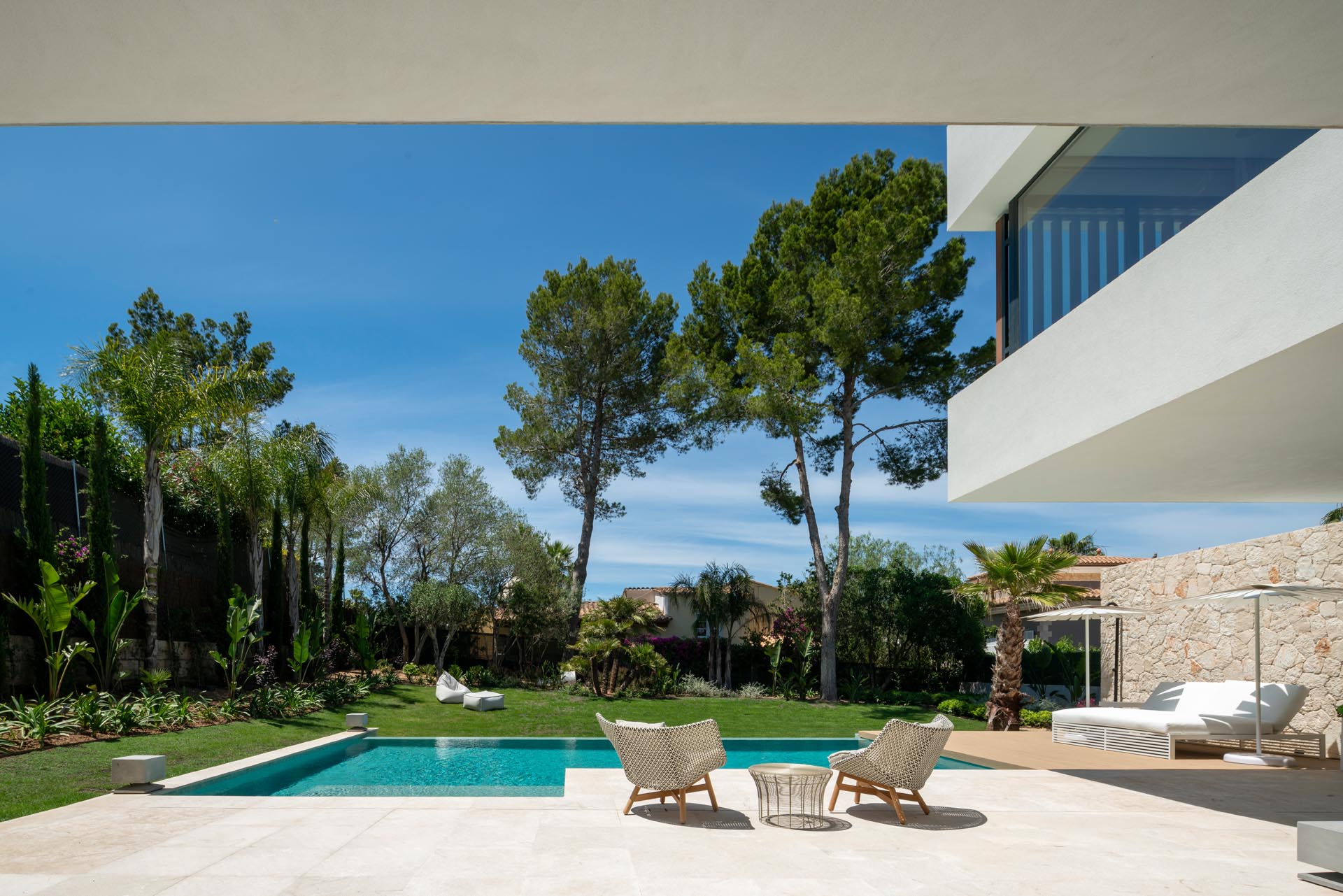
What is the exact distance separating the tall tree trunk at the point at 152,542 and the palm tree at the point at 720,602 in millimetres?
12778

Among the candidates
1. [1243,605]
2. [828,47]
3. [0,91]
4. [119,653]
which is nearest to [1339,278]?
[828,47]

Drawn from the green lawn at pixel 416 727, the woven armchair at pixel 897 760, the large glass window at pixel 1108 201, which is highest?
the large glass window at pixel 1108 201

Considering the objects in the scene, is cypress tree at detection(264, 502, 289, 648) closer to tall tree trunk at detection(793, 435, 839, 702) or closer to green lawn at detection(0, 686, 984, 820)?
green lawn at detection(0, 686, 984, 820)

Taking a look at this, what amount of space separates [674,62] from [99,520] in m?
14.6

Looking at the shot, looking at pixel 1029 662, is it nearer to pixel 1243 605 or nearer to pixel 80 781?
pixel 1243 605

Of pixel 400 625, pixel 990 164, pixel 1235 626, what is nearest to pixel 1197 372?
pixel 990 164

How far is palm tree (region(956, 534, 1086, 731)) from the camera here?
52.1ft

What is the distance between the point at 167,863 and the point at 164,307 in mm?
28304

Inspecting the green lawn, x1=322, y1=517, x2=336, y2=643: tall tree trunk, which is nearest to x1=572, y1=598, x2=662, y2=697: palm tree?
the green lawn

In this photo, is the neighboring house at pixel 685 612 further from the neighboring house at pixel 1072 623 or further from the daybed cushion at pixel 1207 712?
the daybed cushion at pixel 1207 712

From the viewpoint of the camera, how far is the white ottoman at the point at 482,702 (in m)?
19.3

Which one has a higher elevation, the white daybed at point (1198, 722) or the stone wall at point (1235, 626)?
the stone wall at point (1235, 626)

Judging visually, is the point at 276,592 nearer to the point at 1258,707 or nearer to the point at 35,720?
the point at 35,720

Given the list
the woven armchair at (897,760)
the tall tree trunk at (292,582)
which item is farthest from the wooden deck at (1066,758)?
the tall tree trunk at (292,582)
